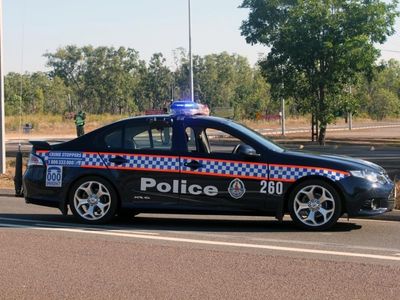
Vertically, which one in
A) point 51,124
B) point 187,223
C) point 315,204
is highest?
point 51,124

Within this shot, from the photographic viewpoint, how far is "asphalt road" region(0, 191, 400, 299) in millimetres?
5547

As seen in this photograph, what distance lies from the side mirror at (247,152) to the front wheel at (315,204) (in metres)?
0.68

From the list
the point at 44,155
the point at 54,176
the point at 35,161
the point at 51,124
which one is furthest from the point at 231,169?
the point at 51,124

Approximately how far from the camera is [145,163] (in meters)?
8.71

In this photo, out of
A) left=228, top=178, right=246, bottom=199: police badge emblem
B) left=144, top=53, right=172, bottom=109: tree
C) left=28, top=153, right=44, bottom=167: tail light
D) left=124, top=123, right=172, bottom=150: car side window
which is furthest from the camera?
left=144, top=53, right=172, bottom=109: tree

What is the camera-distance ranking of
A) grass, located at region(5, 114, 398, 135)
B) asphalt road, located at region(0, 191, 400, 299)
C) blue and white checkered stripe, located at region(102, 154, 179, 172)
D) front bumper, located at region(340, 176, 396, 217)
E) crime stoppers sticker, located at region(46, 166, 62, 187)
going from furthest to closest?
grass, located at region(5, 114, 398, 135), crime stoppers sticker, located at region(46, 166, 62, 187), blue and white checkered stripe, located at region(102, 154, 179, 172), front bumper, located at region(340, 176, 396, 217), asphalt road, located at region(0, 191, 400, 299)

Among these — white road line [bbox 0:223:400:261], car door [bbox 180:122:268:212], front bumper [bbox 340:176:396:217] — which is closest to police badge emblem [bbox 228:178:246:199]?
car door [bbox 180:122:268:212]

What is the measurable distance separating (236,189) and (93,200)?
199 centimetres

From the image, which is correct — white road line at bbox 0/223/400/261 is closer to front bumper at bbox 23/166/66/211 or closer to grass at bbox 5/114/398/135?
front bumper at bbox 23/166/66/211

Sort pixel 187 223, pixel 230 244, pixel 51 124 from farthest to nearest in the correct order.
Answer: pixel 51 124
pixel 187 223
pixel 230 244

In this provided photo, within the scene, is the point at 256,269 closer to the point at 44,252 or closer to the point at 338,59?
the point at 44,252

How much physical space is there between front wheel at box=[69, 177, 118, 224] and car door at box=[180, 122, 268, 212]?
1.02m

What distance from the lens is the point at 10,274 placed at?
20.2 ft

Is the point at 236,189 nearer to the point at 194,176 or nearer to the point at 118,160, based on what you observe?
the point at 194,176
